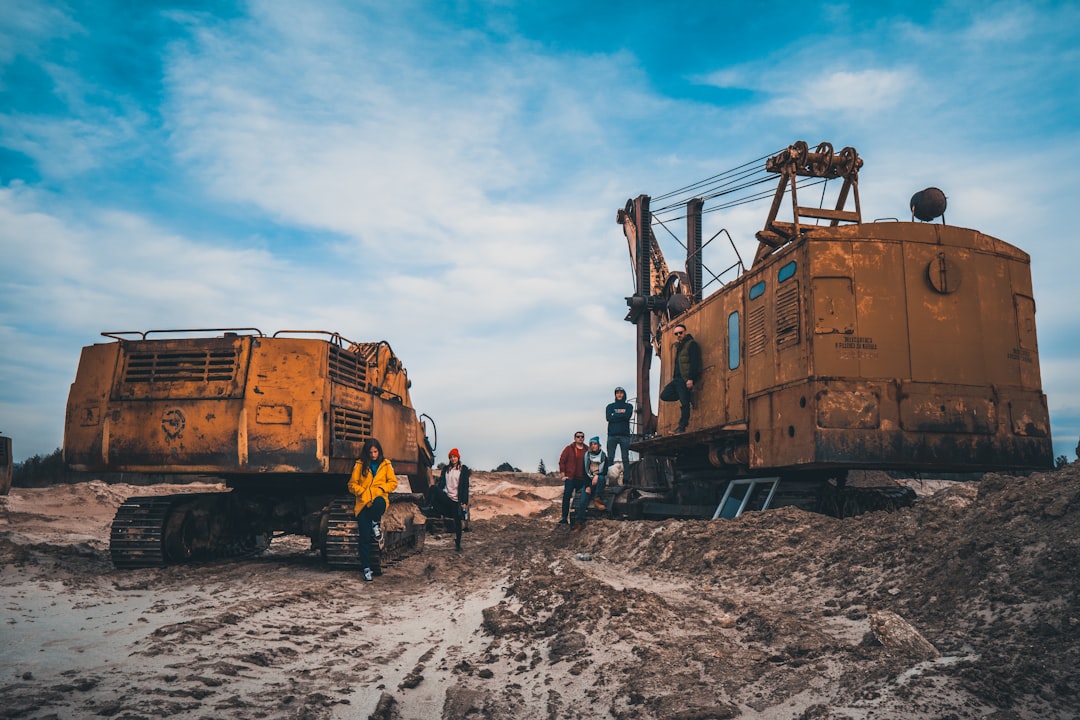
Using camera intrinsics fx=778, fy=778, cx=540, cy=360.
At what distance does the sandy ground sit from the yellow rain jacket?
1.03 metres

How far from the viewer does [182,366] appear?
10.2 meters

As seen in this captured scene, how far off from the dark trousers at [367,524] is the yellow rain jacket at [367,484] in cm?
6

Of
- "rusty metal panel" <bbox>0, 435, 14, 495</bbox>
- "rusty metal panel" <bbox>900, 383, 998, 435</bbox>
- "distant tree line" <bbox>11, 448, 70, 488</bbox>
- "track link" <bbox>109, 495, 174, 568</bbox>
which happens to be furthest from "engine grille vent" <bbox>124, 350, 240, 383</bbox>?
"distant tree line" <bbox>11, 448, 70, 488</bbox>

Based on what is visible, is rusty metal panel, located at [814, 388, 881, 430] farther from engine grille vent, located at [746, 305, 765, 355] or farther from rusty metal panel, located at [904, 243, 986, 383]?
engine grille vent, located at [746, 305, 765, 355]

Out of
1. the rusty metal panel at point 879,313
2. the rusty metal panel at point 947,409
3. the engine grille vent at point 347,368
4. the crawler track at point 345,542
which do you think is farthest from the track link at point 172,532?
the rusty metal panel at point 947,409

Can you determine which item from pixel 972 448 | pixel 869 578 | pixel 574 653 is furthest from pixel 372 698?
pixel 972 448

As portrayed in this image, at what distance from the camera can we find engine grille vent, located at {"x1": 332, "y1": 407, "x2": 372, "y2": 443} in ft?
33.7

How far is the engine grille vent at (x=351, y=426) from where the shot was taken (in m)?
10.3

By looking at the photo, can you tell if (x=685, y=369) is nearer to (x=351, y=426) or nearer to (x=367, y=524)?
(x=351, y=426)

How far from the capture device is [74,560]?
35.5 feet

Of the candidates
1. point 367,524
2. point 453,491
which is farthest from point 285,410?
point 453,491

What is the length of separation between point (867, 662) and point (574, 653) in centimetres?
195

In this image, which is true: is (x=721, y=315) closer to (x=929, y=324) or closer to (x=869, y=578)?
(x=929, y=324)

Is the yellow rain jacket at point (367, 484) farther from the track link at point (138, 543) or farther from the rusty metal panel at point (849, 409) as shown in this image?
the rusty metal panel at point (849, 409)
